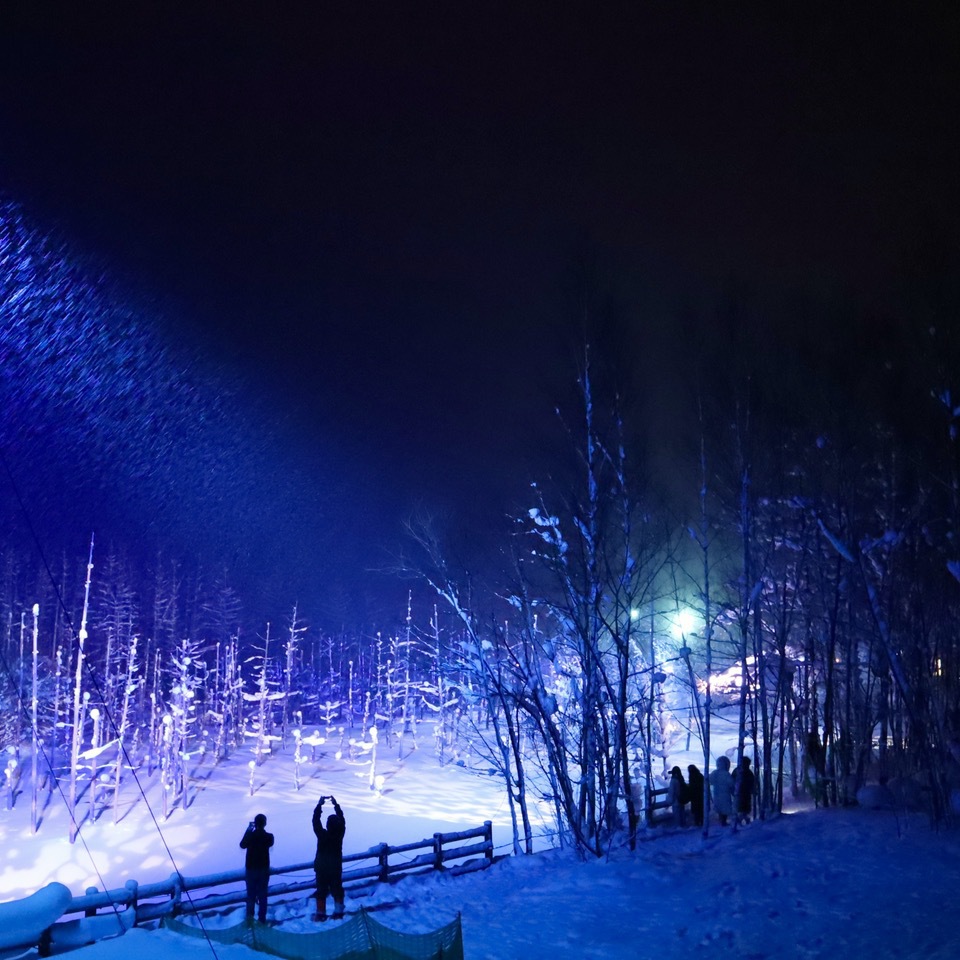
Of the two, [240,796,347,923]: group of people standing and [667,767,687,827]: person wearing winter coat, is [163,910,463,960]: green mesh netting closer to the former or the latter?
[240,796,347,923]: group of people standing

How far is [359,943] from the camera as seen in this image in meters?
7.06

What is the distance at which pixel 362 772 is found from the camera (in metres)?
37.0

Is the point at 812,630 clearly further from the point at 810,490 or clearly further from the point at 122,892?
→ the point at 122,892

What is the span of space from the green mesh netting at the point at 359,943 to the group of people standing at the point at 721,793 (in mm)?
6484

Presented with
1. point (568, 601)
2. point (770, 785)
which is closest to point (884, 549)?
point (770, 785)

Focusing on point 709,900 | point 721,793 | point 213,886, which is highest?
point 721,793

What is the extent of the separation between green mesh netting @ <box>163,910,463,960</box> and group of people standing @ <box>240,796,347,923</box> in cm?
142

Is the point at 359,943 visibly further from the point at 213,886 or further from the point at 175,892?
the point at 213,886

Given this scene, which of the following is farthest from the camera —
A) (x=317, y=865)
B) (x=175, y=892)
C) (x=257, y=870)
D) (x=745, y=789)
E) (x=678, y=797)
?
(x=678, y=797)

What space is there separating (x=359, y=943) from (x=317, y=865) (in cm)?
268

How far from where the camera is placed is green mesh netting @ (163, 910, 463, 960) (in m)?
6.64

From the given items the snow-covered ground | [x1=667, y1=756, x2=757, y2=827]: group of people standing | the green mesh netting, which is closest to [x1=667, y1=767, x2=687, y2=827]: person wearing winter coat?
[x1=667, y1=756, x2=757, y2=827]: group of people standing

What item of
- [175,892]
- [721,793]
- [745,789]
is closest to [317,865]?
[175,892]

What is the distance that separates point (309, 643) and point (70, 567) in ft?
68.9
